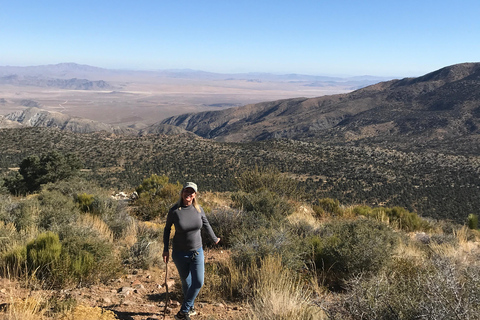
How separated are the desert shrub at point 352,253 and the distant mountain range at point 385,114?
83462mm

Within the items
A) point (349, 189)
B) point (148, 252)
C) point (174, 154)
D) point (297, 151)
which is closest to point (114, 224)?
point (148, 252)

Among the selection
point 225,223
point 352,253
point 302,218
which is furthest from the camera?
point 302,218

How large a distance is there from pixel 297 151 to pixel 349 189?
14.1 meters

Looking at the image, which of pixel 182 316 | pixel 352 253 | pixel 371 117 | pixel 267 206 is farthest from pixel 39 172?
pixel 371 117

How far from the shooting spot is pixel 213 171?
34312 millimetres

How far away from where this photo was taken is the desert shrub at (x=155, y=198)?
10125mm

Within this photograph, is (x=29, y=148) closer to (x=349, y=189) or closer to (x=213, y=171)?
(x=213, y=171)

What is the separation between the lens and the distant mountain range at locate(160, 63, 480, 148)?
8700 cm

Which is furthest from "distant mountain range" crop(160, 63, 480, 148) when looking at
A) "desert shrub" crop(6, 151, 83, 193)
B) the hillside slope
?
"desert shrub" crop(6, 151, 83, 193)

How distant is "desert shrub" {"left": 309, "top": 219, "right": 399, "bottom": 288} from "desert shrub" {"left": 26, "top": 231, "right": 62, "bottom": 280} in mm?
3686

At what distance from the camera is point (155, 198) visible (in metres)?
11.3

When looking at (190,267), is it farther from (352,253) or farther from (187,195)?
(352,253)

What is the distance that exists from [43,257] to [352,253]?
4.32 metres

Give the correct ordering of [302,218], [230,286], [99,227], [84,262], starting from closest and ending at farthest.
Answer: [230,286] → [84,262] → [99,227] → [302,218]
